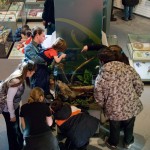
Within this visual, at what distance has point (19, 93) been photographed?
3.98 meters

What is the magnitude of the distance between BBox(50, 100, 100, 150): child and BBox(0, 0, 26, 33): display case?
4368mm

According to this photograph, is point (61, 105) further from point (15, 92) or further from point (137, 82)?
point (137, 82)

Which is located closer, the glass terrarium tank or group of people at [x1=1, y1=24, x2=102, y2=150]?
group of people at [x1=1, y1=24, x2=102, y2=150]

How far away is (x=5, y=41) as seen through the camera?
733cm

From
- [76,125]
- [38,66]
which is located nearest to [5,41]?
[38,66]

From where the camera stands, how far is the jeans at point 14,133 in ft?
13.9

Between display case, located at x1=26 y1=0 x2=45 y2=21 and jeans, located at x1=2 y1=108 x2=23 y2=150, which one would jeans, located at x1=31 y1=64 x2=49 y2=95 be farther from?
display case, located at x1=26 y1=0 x2=45 y2=21

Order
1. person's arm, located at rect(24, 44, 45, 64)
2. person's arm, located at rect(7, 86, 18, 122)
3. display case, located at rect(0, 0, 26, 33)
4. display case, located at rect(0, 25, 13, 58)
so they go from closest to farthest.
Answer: person's arm, located at rect(7, 86, 18, 122) → person's arm, located at rect(24, 44, 45, 64) → display case, located at rect(0, 25, 13, 58) → display case, located at rect(0, 0, 26, 33)

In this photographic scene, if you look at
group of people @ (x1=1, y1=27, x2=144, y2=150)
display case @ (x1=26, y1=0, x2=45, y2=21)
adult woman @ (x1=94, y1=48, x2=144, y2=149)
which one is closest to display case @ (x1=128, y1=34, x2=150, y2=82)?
group of people @ (x1=1, y1=27, x2=144, y2=150)

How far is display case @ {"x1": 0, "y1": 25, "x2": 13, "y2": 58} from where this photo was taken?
23.8 ft

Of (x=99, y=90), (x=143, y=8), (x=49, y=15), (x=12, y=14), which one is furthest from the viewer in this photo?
(x=143, y=8)

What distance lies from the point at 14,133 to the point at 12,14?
4.54 metres

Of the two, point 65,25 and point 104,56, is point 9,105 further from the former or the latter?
point 65,25

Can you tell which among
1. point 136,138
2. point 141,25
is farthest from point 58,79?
point 141,25
